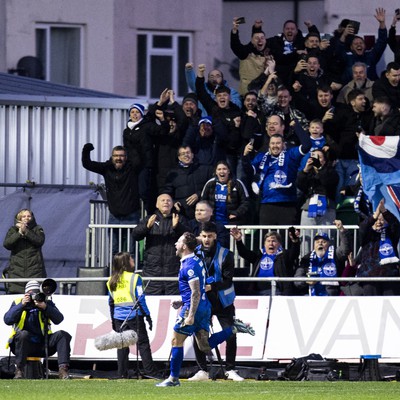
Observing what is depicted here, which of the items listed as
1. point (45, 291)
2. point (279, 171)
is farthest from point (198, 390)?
point (279, 171)

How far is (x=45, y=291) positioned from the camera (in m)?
23.5

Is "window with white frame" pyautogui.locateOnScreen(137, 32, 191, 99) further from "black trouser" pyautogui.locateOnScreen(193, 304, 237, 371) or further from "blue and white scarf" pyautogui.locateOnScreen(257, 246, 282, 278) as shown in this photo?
"black trouser" pyautogui.locateOnScreen(193, 304, 237, 371)

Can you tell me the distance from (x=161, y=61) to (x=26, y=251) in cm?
1663

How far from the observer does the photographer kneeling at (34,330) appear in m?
23.6

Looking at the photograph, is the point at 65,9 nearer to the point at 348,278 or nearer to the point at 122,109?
the point at 122,109

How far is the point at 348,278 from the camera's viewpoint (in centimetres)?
2441

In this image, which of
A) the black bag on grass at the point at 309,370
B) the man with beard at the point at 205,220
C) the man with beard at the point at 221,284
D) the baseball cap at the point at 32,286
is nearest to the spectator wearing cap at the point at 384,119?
the man with beard at the point at 205,220

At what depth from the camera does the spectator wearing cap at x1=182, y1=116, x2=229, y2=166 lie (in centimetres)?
2717

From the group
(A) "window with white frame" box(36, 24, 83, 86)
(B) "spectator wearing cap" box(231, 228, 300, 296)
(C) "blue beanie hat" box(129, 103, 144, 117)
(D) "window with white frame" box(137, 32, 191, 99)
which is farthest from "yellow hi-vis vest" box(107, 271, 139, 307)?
(D) "window with white frame" box(137, 32, 191, 99)

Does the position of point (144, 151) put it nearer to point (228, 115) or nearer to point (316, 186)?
point (228, 115)

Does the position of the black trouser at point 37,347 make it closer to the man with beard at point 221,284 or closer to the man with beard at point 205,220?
the man with beard at point 221,284

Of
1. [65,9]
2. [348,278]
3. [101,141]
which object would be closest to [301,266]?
[348,278]

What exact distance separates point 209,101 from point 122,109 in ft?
7.24

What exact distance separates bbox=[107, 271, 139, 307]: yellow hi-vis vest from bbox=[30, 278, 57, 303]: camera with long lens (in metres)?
0.75
